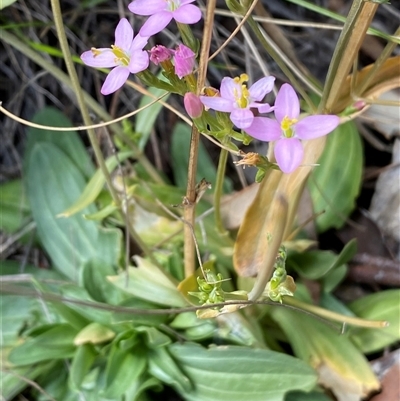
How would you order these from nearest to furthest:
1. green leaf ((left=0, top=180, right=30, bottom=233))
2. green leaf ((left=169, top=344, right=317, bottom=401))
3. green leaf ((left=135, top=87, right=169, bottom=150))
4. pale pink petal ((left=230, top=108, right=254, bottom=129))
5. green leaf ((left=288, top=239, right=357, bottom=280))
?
pale pink petal ((left=230, top=108, right=254, bottom=129))
green leaf ((left=169, top=344, right=317, bottom=401))
green leaf ((left=288, top=239, right=357, bottom=280))
green leaf ((left=135, top=87, right=169, bottom=150))
green leaf ((left=0, top=180, right=30, bottom=233))

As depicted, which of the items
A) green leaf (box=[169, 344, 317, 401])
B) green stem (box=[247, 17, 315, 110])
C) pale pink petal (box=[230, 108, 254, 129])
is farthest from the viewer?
green leaf (box=[169, 344, 317, 401])

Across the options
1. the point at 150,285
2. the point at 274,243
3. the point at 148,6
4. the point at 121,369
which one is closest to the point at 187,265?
the point at 150,285

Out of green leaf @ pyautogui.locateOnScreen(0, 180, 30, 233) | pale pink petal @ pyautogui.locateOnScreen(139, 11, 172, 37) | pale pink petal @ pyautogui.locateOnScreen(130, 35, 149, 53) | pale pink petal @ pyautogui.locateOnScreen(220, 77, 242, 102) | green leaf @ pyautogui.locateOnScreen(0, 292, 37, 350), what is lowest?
→ green leaf @ pyautogui.locateOnScreen(0, 292, 37, 350)

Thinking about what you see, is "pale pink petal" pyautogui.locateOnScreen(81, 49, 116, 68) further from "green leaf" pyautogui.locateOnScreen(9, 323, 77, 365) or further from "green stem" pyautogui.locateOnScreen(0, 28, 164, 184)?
"green leaf" pyautogui.locateOnScreen(9, 323, 77, 365)

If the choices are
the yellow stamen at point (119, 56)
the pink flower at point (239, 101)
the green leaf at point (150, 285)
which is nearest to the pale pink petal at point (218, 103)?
the pink flower at point (239, 101)

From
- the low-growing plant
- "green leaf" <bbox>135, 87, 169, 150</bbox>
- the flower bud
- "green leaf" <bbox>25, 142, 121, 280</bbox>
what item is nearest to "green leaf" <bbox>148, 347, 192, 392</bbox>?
the low-growing plant

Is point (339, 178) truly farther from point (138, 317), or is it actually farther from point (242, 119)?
point (242, 119)

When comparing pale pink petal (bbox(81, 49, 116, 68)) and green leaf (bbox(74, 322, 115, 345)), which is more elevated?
pale pink petal (bbox(81, 49, 116, 68))
